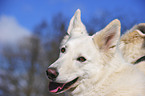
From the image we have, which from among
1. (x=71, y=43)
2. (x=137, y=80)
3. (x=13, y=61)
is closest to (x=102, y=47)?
(x=71, y=43)

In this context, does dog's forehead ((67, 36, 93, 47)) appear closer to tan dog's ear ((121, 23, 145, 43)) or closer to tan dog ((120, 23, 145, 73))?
tan dog ((120, 23, 145, 73))

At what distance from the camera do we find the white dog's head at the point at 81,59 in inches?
129

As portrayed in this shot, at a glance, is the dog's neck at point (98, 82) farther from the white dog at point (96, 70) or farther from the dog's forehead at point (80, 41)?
the dog's forehead at point (80, 41)

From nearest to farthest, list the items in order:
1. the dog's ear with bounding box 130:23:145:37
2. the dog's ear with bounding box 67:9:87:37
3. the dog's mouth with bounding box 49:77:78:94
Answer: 1. the dog's mouth with bounding box 49:77:78:94
2. the dog's ear with bounding box 67:9:87:37
3. the dog's ear with bounding box 130:23:145:37

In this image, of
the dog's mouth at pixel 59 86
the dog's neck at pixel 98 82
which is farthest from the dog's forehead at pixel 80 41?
the dog's mouth at pixel 59 86

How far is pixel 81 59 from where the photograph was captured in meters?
3.47

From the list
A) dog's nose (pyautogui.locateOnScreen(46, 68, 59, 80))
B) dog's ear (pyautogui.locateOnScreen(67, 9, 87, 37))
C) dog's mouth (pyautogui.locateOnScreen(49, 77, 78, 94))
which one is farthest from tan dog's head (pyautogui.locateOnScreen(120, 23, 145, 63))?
dog's nose (pyautogui.locateOnScreen(46, 68, 59, 80))

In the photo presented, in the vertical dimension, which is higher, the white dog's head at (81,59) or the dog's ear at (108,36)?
the dog's ear at (108,36)

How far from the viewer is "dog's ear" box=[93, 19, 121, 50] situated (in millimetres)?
3418

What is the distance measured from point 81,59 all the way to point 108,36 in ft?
2.38

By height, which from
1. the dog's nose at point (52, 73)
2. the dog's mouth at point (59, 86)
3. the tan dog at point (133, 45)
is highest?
the tan dog at point (133, 45)

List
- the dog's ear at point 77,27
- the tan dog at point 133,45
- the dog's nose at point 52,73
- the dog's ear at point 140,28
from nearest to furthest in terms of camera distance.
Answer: the dog's nose at point 52,73 < the dog's ear at point 77,27 < the tan dog at point 133,45 < the dog's ear at point 140,28

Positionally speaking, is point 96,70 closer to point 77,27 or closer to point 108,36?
point 108,36

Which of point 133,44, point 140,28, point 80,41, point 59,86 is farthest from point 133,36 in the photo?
point 59,86
